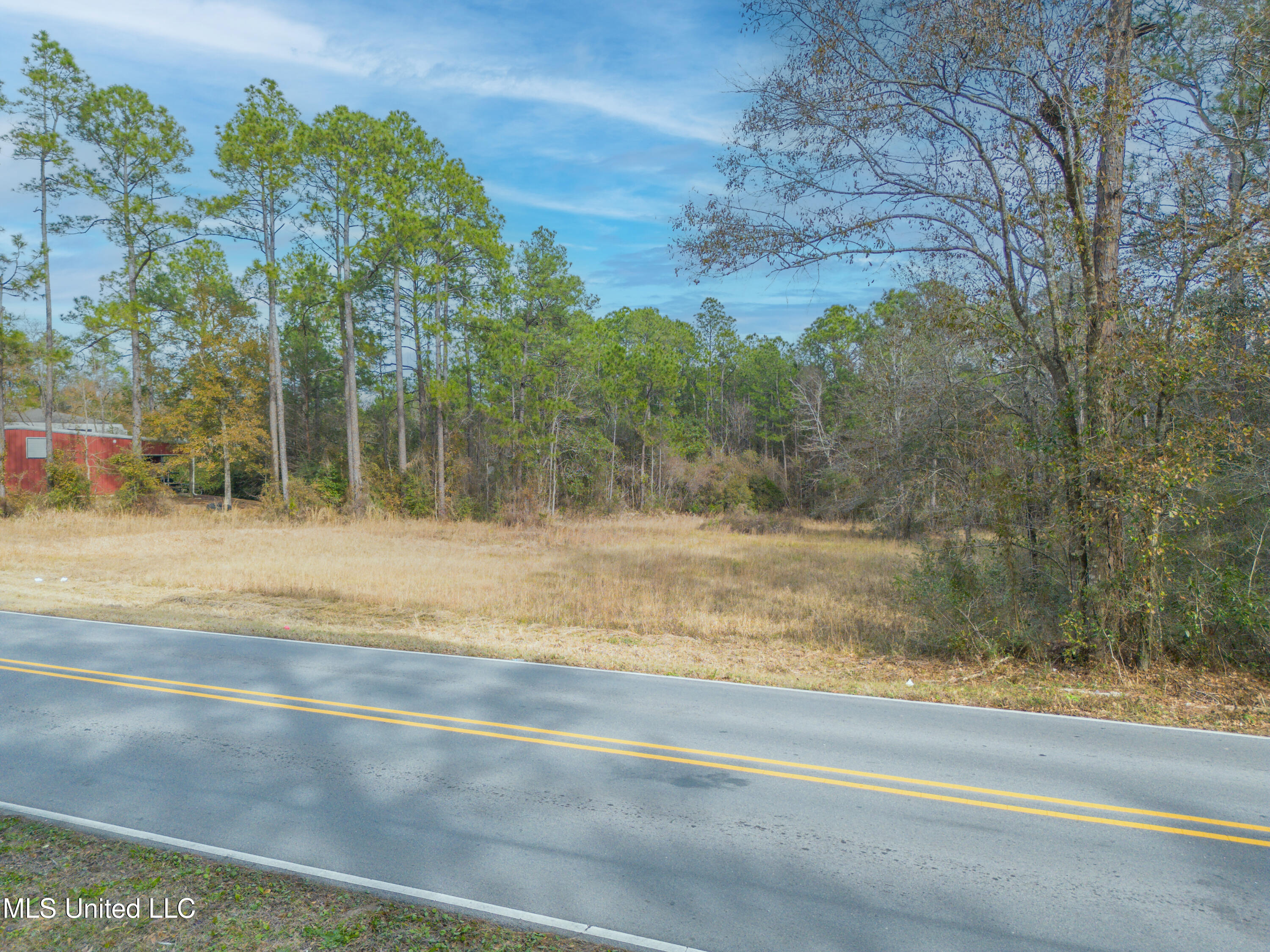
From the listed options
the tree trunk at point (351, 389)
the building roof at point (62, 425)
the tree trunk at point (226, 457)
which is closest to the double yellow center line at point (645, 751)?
the tree trunk at point (351, 389)

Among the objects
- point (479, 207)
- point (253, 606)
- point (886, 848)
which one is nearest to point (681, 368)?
point (479, 207)

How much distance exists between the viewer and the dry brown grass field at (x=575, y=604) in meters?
8.61

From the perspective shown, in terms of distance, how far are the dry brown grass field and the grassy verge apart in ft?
18.7

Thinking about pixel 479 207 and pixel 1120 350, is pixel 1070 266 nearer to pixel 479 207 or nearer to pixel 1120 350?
pixel 1120 350

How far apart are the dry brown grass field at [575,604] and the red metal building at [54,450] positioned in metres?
6.17

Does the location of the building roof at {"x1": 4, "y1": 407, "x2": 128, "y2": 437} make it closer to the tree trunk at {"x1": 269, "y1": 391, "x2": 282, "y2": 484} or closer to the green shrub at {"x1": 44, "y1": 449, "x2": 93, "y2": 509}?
the green shrub at {"x1": 44, "y1": 449, "x2": 93, "y2": 509}

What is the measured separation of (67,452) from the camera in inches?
1206

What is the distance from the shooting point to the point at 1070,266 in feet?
31.6

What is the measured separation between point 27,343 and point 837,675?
117ft

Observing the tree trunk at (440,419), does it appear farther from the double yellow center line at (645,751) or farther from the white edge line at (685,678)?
the double yellow center line at (645,751)

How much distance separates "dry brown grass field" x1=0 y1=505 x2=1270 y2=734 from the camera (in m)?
8.61

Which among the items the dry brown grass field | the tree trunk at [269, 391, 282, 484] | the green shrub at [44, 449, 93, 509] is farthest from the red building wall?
the dry brown grass field

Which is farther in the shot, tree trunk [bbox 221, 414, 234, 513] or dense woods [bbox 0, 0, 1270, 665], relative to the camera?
tree trunk [bbox 221, 414, 234, 513]

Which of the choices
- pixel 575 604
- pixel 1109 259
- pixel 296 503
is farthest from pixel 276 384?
pixel 1109 259
